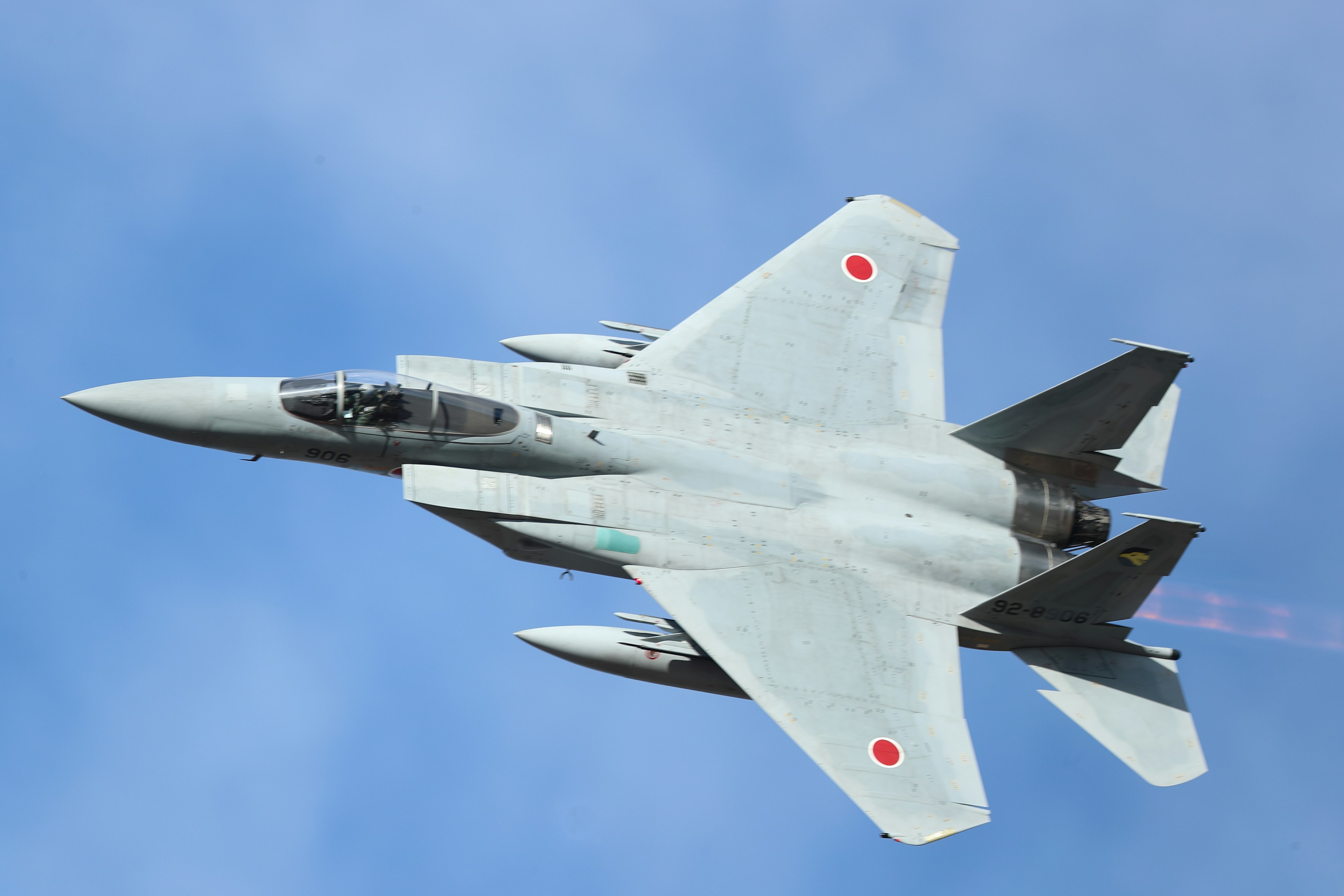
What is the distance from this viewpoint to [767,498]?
21.8 meters

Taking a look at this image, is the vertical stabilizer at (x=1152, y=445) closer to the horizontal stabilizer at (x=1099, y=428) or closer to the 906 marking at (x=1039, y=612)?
the horizontal stabilizer at (x=1099, y=428)

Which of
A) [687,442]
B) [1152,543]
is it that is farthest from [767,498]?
[1152,543]

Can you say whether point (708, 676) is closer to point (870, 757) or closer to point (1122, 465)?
point (870, 757)

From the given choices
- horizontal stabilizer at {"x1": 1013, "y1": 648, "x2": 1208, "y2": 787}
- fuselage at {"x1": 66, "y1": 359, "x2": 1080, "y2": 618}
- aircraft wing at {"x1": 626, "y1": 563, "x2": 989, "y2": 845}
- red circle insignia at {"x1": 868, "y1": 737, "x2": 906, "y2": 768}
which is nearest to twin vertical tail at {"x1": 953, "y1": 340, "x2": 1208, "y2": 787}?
horizontal stabilizer at {"x1": 1013, "y1": 648, "x2": 1208, "y2": 787}

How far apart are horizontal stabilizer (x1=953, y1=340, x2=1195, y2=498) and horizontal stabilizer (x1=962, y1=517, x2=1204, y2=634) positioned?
6.66ft

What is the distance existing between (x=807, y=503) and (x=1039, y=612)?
3859mm

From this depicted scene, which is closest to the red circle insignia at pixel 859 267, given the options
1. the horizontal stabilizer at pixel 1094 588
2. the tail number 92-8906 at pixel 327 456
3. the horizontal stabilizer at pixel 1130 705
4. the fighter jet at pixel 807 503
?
the fighter jet at pixel 807 503

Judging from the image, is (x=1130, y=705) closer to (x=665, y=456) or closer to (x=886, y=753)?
(x=886, y=753)

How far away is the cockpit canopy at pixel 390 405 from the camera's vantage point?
20438mm

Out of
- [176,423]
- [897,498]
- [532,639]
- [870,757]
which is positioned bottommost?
[870,757]

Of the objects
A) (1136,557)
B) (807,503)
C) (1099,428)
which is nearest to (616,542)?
(807,503)

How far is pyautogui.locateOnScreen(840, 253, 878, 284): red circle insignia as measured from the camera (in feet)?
81.3

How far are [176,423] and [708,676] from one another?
27.4 ft

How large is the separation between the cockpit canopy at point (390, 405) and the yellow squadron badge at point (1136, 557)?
9183mm
